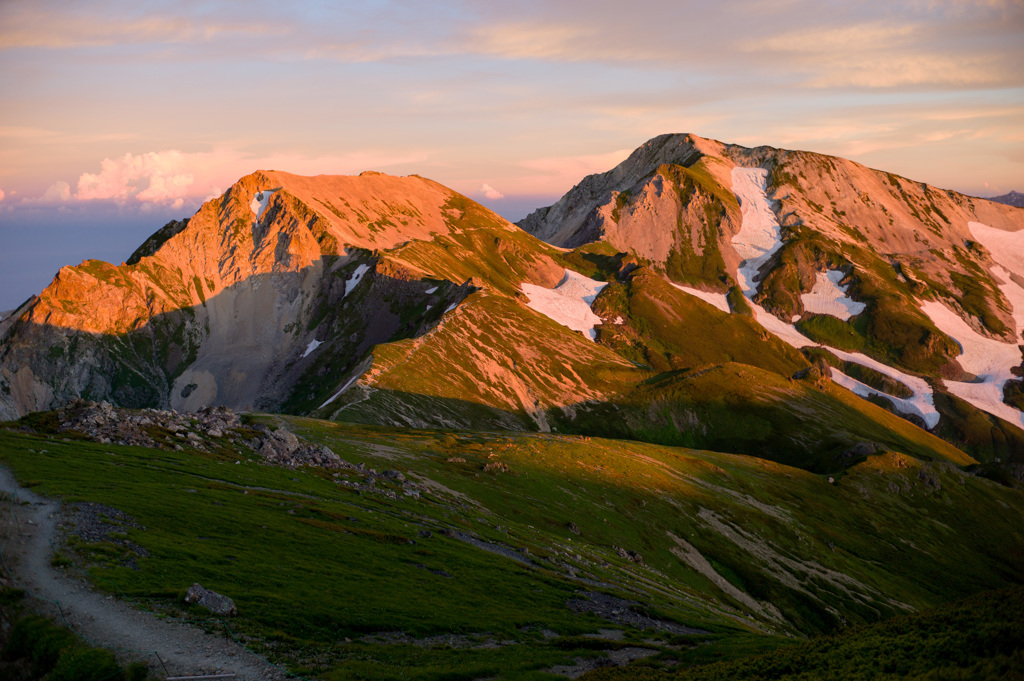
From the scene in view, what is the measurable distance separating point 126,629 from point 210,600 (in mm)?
5287

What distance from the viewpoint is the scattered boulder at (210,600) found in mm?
41562

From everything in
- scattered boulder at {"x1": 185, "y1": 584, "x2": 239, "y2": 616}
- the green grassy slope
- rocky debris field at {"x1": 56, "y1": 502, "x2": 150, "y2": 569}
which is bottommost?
the green grassy slope

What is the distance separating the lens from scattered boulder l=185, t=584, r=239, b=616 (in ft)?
136

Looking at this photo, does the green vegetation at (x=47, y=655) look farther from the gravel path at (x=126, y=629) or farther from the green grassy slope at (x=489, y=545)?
the green grassy slope at (x=489, y=545)

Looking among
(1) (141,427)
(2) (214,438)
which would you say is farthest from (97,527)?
(2) (214,438)

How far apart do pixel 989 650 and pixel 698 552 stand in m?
89.2

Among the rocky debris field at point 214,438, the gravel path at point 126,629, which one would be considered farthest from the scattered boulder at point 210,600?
the rocky debris field at point 214,438

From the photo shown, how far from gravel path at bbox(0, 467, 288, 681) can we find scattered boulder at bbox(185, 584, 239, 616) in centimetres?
255

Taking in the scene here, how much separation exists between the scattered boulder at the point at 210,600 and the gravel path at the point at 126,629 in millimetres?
2553

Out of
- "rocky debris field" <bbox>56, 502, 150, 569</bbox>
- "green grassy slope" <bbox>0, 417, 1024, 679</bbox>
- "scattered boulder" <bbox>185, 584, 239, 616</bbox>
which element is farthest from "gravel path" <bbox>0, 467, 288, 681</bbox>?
"rocky debris field" <bbox>56, 502, 150, 569</bbox>

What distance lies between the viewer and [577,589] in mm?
69812

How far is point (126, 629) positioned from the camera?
3734cm

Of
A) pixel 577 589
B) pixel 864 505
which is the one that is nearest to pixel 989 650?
pixel 577 589

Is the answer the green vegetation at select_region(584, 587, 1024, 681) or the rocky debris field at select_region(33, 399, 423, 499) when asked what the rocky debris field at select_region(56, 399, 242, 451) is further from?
the green vegetation at select_region(584, 587, 1024, 681)
